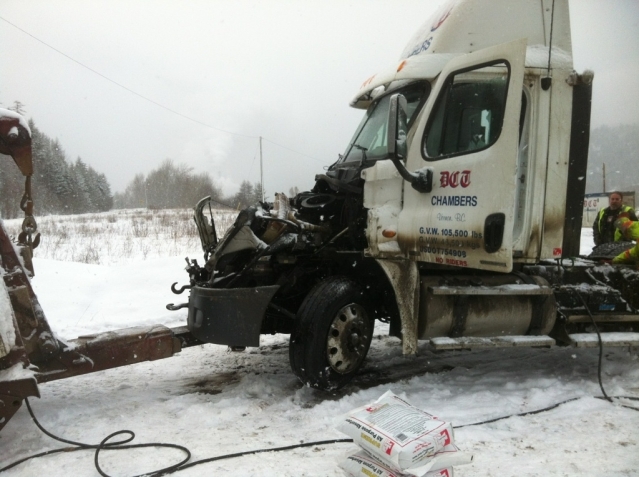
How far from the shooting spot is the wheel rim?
12.7ft

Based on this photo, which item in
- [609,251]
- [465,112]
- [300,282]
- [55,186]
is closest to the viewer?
[465,112]

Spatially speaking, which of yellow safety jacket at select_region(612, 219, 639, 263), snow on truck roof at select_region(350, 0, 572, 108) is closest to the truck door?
snow on truck roof at select_region(350, 0, 572, 108)

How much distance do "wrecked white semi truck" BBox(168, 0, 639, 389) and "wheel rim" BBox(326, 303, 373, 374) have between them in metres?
0.01

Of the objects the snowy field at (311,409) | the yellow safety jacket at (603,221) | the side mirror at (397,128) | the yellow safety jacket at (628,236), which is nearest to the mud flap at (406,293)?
the snowy field at (311,409)

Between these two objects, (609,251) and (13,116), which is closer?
(13,116)

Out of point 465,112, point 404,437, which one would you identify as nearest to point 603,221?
point 465,112

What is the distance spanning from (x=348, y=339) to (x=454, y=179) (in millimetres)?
1568

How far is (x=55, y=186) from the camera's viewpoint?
A: 155 ft

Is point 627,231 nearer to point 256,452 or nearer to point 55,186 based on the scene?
point 256,452

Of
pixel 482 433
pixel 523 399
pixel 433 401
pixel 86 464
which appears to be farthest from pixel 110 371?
pixel 523 399

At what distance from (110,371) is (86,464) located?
187cm

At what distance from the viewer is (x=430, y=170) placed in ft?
12.2

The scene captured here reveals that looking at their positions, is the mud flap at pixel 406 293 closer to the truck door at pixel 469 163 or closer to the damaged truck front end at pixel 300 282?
the truck door at pixel 469 163

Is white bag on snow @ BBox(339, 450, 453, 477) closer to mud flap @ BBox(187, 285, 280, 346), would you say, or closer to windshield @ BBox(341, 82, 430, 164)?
mud flap @ BBox(187, 285, 280, 346)
